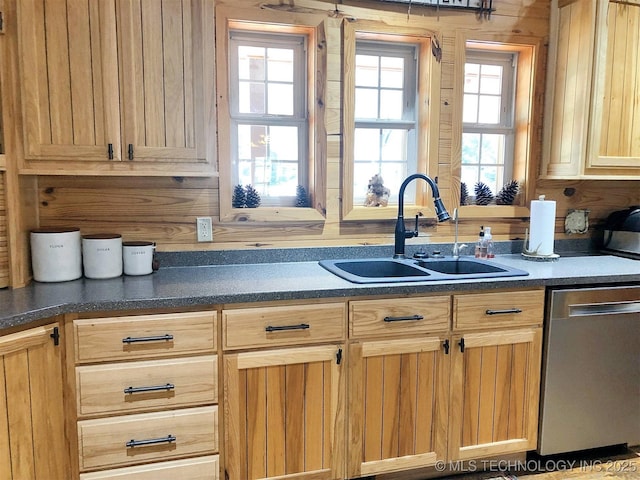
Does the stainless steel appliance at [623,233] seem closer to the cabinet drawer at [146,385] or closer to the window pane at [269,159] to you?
the window pane at [269,159]

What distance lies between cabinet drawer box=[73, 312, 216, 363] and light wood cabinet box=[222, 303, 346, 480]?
95 mm

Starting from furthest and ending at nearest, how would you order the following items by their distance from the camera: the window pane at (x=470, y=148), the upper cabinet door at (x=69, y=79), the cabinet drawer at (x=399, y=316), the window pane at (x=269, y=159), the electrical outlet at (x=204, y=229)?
1. the window pane at (x=470, y=148)
2. the window pane at (x=269, y=159)
3. the electrical outlet at (x=204, y=229)
4. the cabinet drawer at (x=399, y=316)
5. the upper cabinet door at (x=69, y=79)

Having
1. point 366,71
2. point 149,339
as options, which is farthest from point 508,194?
point 149,339

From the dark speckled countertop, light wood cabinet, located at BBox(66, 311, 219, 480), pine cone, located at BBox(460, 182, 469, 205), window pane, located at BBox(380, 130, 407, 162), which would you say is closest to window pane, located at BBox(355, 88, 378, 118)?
window pane, located at BBox(380, 130, 407, 162)

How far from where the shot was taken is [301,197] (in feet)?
8.35

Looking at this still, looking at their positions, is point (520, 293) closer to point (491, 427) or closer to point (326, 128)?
point (491, 427)

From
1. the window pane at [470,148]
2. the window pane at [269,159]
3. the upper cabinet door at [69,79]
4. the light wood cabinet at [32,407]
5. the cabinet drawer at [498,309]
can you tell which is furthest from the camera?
the window pane at [470,148]

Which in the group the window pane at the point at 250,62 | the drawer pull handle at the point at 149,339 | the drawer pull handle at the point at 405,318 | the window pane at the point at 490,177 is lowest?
the drawer pull handle at the point at 149,339

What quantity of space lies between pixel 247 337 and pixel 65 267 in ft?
2.74

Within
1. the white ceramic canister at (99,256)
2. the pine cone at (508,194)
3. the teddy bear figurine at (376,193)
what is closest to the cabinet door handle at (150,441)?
the white ceramic canister at (99,256)

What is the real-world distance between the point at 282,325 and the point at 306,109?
1.18 meters

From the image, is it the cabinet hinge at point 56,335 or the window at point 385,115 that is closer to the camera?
the cabinet hinge at point 56,335

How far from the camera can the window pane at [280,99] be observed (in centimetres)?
250

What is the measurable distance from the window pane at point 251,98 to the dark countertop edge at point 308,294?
1050 mm
